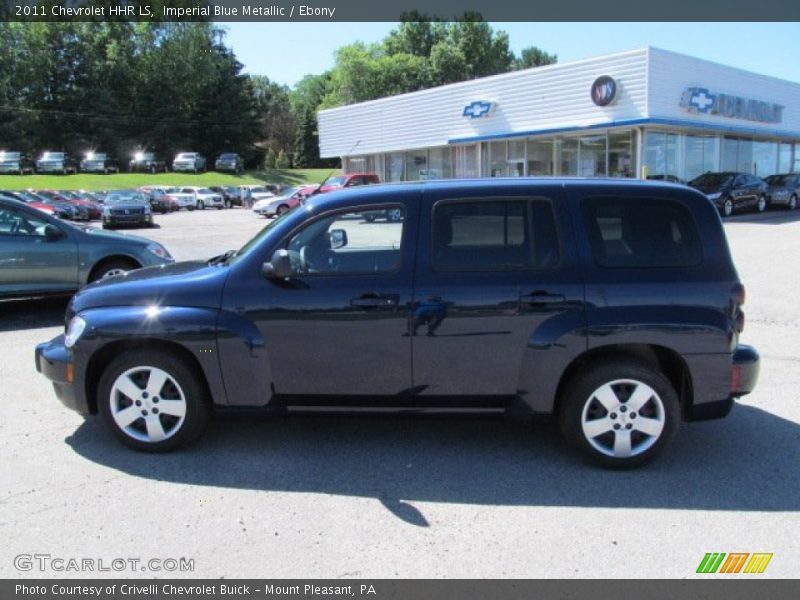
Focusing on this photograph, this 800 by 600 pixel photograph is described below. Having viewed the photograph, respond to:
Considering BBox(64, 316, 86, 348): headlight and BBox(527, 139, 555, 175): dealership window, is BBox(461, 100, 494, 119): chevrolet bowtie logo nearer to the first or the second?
BBox(527, 139, 555, 175): dealership window

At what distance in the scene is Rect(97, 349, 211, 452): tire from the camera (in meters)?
4.37

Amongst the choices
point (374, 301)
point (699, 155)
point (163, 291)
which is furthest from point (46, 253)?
point (699, 155)

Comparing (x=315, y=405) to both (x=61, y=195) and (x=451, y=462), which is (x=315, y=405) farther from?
(x=61, y=195)

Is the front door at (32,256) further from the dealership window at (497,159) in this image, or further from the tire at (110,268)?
the dealership window at (497,159)

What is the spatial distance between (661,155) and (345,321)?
26092 mm

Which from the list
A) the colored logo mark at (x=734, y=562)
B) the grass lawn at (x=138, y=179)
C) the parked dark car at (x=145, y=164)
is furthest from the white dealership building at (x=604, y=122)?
the parked dark car at (x=145, y=164)

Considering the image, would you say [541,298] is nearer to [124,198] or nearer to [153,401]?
[153,401]

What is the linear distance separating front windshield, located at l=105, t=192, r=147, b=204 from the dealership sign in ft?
73.2

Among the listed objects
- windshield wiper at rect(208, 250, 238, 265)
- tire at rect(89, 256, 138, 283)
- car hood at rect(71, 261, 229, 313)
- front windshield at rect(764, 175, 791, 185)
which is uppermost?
front windshield at rect(764, 175, 791, 185)

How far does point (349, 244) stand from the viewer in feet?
14.8

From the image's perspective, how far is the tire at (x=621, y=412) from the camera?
165 inches

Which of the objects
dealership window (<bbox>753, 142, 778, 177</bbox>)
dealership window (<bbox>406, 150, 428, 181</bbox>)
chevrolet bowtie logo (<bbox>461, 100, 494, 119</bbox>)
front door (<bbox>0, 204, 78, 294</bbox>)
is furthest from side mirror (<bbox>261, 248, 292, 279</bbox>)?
dealership window (<bbox>753, 142, 778, 177</bbox>)

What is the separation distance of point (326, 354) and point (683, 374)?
226cm

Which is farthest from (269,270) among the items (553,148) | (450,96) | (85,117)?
(85,117)
